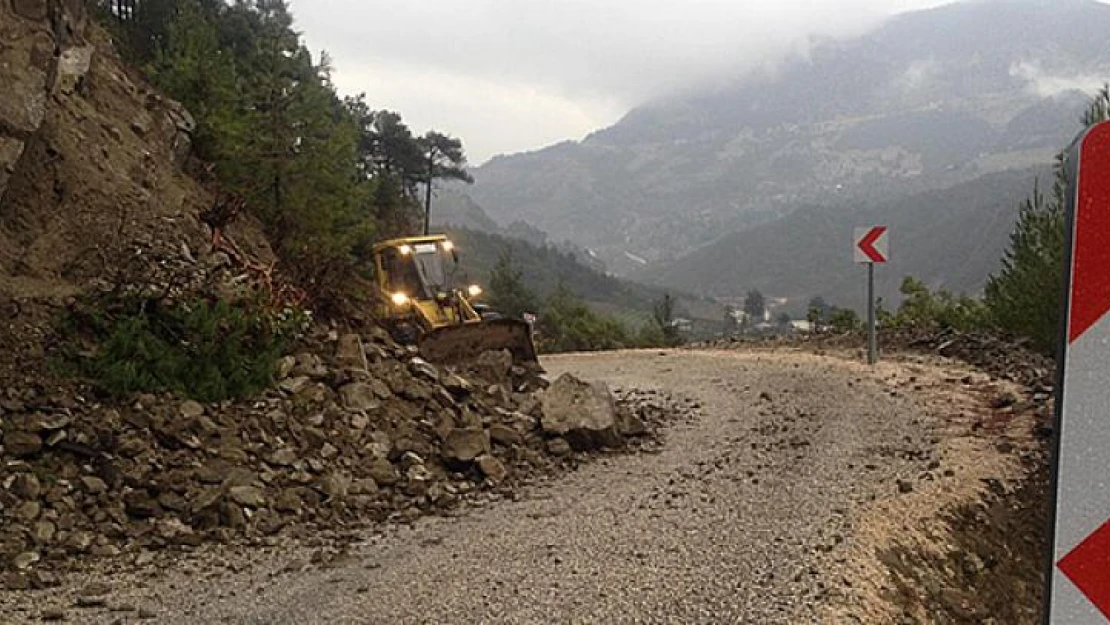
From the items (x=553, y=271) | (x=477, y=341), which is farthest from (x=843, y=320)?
(x=553, y=271)

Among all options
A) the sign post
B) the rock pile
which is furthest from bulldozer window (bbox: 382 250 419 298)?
the sign post

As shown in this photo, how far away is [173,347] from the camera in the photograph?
815cm

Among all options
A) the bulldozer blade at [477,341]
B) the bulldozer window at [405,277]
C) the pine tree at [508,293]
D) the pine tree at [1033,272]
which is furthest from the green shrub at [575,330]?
the bulldozer blade at [477,341]

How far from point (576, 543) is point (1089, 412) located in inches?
187

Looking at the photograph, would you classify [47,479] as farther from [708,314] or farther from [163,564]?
[708,314]

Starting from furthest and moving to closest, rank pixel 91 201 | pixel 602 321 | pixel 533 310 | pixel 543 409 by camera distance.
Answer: pixel 533 310 < pixel 602 321 < pixel 91 201 < pixel 543 409

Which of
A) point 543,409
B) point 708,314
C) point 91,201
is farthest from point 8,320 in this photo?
point 708,314

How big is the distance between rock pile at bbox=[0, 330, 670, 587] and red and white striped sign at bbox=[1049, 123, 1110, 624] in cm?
583

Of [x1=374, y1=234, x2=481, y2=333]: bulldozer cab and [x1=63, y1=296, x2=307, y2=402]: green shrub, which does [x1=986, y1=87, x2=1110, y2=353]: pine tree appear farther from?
[x1=63, y1=296, x2=307, y2=402]: green shrub

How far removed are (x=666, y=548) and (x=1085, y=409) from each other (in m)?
4.50

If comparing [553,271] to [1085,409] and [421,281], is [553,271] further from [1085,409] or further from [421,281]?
[1085,409]

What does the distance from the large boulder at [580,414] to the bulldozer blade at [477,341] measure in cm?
341

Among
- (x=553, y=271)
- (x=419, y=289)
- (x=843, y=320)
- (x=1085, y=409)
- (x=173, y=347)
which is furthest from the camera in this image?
(x=553, y=271)

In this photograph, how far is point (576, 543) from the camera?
19.6ft
